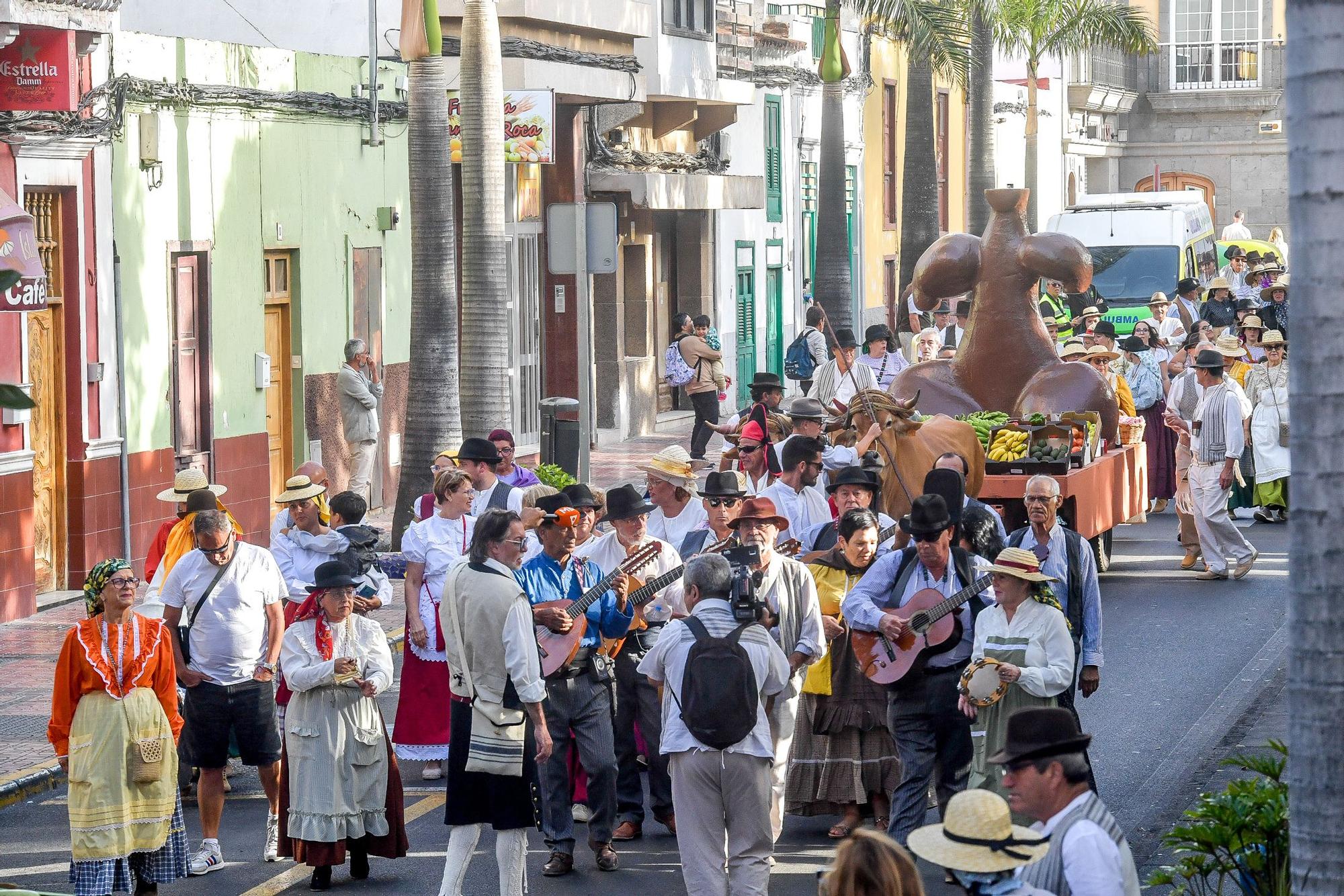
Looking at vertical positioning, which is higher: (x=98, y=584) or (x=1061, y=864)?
(x=98, y=584)

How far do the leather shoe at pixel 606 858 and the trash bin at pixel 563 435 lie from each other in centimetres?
837

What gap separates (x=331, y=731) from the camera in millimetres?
9242

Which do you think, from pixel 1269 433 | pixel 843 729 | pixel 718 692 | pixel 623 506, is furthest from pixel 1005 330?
pixel 718 692

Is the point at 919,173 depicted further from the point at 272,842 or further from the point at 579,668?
the point at 272,842

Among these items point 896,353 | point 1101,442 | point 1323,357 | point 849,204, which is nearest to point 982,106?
point 849,204

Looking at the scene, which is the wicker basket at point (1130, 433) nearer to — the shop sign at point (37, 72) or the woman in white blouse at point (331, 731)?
the shop sign at point (37, 72)

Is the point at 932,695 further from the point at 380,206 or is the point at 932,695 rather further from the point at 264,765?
the point at 380,206

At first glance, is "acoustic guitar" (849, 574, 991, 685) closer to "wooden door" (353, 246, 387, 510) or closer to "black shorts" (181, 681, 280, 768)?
"black shorts" (181, 681, 280, 768)

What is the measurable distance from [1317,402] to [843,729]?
5.11m

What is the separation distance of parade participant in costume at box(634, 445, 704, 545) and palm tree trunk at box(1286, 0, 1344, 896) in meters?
5.64

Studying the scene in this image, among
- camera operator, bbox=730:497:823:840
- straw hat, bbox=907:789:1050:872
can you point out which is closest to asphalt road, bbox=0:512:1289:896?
camera operator, bbox=730:497:823:840

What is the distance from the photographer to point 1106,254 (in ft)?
103

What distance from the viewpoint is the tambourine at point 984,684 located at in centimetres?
848

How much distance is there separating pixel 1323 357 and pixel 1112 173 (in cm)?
6174
